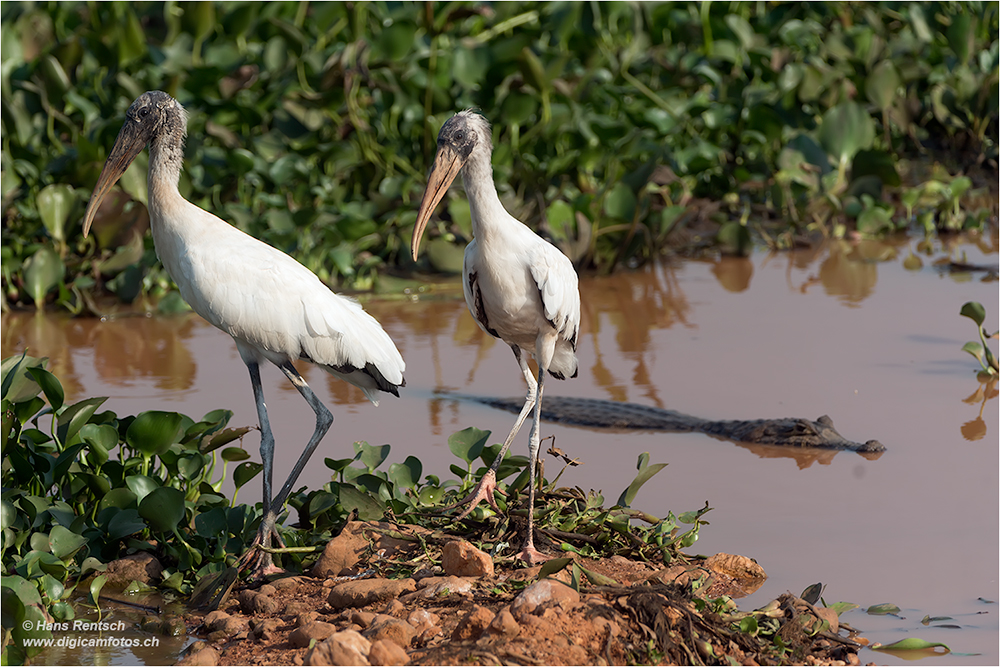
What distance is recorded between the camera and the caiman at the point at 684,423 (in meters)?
4.55

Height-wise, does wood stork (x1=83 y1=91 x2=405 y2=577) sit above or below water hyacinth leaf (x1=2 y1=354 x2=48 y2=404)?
above

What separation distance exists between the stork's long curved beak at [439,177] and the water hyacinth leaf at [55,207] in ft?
12.4

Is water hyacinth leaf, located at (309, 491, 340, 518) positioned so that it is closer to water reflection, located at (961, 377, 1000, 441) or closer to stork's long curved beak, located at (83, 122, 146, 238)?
stork's long curved beak, located at (83, 122, 146, 238)

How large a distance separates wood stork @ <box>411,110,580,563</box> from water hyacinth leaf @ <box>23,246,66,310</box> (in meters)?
3.65

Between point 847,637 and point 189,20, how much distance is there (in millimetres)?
7502

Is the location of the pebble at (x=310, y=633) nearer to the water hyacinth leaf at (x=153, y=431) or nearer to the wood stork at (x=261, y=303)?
the wood stork at (x=261, y=303)

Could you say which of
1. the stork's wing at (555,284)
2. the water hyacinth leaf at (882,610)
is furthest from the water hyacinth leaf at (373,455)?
the water hyacinth leaf at (882,610)

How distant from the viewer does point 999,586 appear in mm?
3389

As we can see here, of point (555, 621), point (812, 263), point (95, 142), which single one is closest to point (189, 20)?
point (95, 142)

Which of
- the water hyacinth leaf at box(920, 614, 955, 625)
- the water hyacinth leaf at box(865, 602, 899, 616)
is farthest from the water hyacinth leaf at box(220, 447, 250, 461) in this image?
the water hyacinth leaf at box(920, 614, 955, 625)

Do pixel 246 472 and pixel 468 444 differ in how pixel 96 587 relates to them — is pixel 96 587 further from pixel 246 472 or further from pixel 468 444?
pixel 468 444

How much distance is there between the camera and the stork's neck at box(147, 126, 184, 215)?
365cm

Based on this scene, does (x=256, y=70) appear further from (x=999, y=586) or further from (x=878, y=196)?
(x=999, y=586)

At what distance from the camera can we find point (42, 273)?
646 centimetres
